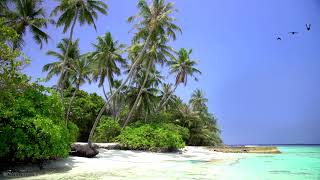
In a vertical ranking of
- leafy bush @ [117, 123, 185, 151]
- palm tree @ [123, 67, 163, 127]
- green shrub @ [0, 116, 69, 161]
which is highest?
palm tree @ [123, 67, 163, 127]

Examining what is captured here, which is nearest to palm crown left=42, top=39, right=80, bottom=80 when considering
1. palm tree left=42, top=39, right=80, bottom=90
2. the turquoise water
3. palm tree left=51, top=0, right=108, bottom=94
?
palm tree left=42, top=39, right=80, bottom=90

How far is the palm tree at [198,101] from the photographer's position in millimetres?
47956

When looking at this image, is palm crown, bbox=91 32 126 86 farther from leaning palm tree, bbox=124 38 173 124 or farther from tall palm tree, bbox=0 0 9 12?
tall palm tree, bbox=0 0 9 12

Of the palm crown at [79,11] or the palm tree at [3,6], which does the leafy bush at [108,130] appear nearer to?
the palm crown at [79,11]

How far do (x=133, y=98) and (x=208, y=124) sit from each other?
61.5 feet

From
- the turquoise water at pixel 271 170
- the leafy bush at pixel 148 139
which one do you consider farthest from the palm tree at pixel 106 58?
the turquoise water at pixel 271 170

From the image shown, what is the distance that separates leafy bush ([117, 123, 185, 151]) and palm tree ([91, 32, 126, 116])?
7058mm

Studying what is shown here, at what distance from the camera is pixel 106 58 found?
30875 mm

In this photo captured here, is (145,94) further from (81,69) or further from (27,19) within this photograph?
(27,19)

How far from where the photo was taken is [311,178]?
12164mm

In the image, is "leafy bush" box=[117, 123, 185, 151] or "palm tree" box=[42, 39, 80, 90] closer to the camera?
"leafy bush" box=[117, 123, 185, 151]

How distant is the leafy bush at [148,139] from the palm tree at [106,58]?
7.06 meters

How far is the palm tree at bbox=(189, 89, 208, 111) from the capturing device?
48.0 meters

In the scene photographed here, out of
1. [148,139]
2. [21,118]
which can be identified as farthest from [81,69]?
[21,118]
